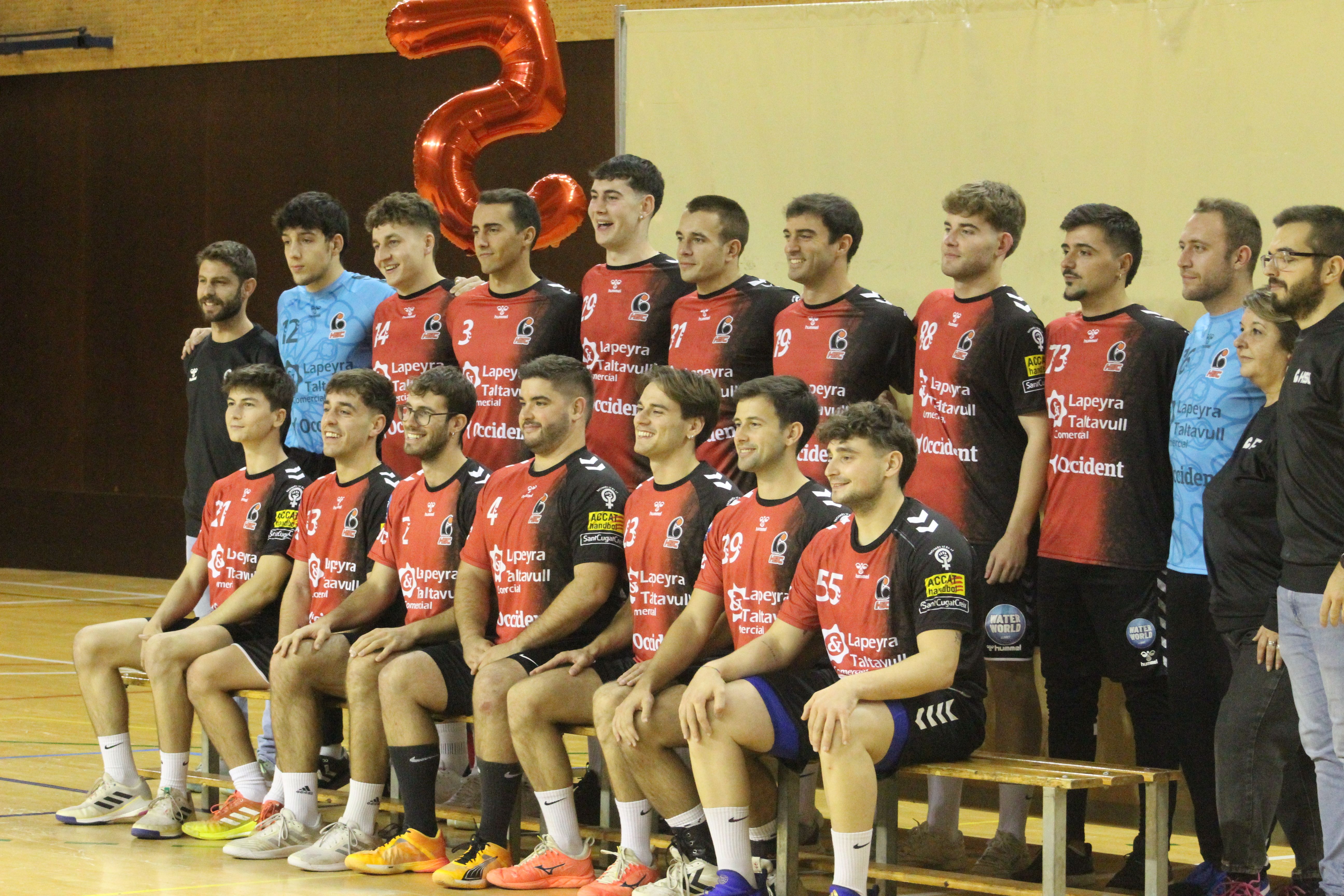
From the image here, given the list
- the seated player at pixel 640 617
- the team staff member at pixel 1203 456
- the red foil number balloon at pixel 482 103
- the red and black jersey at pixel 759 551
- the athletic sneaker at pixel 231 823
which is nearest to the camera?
the team staff member at pixel 1203 456

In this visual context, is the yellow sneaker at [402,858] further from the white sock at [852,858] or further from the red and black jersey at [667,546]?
the white sock at [852,858]

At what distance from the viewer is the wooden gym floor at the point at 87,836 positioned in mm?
5578

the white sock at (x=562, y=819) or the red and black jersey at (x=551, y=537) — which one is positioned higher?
the red and black jersey at (x=551, y=537)

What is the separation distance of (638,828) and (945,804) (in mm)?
1027

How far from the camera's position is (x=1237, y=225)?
5.45 metres

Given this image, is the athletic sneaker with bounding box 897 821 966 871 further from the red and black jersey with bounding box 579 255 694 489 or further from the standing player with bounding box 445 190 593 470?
the standing player with bounding box 445 190 593 470

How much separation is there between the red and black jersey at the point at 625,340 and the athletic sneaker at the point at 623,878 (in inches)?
63.8

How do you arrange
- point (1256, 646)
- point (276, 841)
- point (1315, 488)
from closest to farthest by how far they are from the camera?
point (1315, 488) → point (1256, 646) → point (276, 841)

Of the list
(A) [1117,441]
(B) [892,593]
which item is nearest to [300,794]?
(B) [892,593]

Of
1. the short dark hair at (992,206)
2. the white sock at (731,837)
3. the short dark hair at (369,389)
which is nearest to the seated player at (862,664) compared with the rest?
the white sock at (731,837)

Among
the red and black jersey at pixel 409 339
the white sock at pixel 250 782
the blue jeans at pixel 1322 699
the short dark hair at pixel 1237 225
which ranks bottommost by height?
the white sock at pixel 250 782

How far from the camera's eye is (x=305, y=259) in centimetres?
728

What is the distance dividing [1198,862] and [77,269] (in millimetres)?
12200

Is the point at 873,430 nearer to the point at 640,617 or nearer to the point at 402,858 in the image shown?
the point at 640,617
